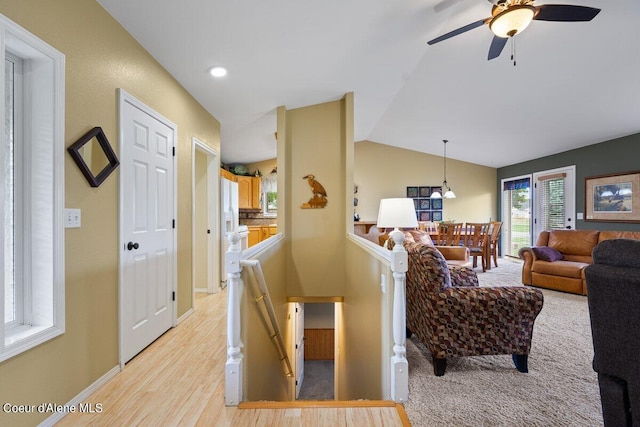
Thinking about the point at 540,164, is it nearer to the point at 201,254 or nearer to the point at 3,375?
the point at 201,254

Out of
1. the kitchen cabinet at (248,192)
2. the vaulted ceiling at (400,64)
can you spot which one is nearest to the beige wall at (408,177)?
the vaulted ceiling at (400,64)

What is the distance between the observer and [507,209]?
7.48 m

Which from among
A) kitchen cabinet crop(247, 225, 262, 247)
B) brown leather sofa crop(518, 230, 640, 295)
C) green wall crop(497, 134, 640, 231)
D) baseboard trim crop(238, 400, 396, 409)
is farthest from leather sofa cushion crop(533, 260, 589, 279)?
kitchen cabinet crop(247, 225, 262, 247)

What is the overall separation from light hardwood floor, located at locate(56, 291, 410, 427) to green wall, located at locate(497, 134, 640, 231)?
18.2ft

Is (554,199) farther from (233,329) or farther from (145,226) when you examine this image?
(145,226)

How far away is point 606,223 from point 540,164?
1.98 m

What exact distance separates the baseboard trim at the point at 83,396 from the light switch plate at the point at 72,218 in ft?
3.39

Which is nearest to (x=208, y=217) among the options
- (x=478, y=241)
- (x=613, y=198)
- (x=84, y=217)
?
(x=84, y=217)

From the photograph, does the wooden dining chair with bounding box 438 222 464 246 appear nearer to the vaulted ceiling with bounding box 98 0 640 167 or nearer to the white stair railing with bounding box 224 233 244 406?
the vaulted ceiling with bounding box 98 0 640 167

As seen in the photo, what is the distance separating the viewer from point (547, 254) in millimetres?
4531

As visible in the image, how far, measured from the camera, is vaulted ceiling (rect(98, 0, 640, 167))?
A: 227 centimetres

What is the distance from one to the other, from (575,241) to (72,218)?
6293 mm

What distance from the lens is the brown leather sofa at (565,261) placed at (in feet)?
13.6

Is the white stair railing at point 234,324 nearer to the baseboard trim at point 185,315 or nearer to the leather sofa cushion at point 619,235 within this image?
the baseboard trim at point 185,315
